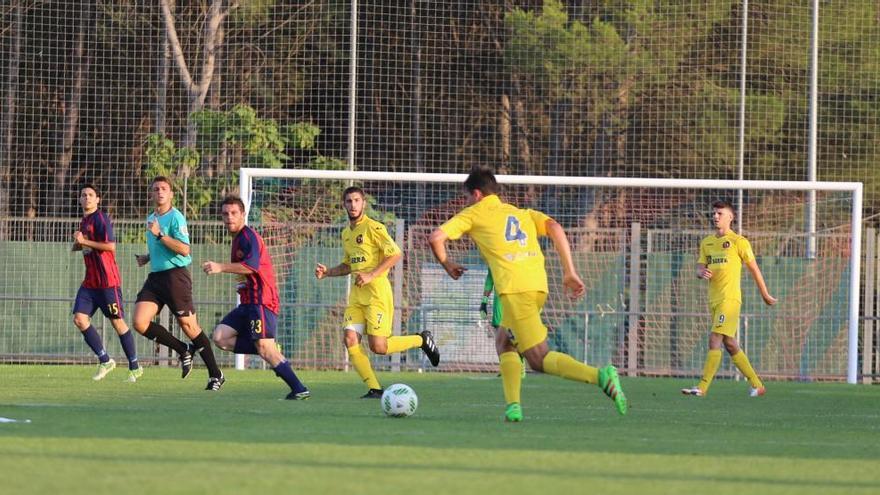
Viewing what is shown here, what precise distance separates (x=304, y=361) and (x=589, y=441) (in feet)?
38.2

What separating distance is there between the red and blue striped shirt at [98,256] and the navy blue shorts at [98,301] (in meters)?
0.05

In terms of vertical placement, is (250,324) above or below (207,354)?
above

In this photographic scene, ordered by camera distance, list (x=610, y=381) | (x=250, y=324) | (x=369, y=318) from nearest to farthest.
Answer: (x=610, y=381), (x=250, y=324), (x=369, y=318)

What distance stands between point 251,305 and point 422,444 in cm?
448

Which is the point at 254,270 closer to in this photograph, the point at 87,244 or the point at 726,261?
the point at 87,244

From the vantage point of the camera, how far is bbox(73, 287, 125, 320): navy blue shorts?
15820 millimetres

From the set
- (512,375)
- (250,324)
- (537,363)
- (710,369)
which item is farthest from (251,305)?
(710,369)

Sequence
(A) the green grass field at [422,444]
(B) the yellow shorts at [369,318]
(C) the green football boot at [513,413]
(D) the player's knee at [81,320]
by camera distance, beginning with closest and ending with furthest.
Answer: (A) the green grass field at [422,444]
(C) the green football boot at [513,413]
(B) the yellow shorts at [369,318]
(D) the player's knee at [81,320]

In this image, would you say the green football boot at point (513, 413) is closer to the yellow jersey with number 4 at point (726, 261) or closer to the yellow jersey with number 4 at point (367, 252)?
the yellow jersey with number 4 at point (367, 252)

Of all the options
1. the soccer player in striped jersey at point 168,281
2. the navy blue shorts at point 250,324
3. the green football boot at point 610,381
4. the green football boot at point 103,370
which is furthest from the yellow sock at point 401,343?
the green football boot at point 610,381

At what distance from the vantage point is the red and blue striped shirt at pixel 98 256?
15680mm

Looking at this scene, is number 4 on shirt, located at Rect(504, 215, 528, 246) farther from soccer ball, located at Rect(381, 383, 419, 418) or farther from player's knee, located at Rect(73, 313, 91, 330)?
player's knee, located at Rect(73, 313, 91, 330)

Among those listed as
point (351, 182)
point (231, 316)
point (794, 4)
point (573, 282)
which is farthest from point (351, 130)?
point (573, 282)

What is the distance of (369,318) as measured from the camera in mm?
13883
